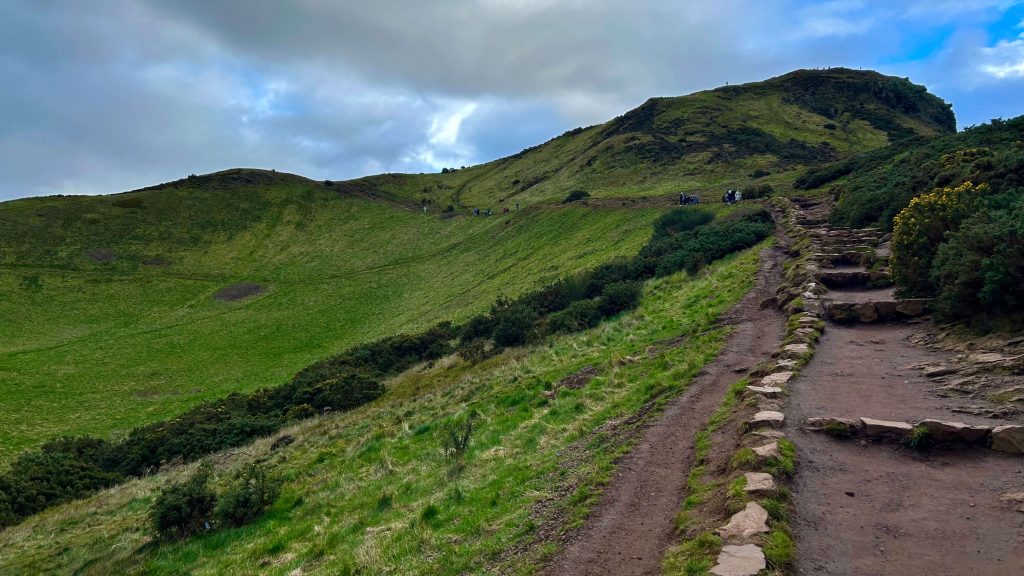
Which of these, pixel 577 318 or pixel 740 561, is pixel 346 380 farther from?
pixel 740 561

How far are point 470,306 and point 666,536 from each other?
112 feet

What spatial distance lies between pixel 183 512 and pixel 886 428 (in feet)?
47.3

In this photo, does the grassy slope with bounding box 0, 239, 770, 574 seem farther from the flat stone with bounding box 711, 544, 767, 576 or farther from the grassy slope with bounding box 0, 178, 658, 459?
the grassy slope with bounding box 0, 178, 658, 459

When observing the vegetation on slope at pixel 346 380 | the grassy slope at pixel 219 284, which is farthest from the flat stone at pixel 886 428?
the grassy slope at pixel 219 284

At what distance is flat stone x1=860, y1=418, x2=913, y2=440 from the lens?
8031mm

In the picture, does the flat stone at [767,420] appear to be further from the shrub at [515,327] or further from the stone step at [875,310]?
the shrub at [515,327]

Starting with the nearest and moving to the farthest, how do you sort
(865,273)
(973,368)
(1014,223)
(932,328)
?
(973,368)
(1014,223)
(932,328)
(865,273)

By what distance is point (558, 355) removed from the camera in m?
19.4

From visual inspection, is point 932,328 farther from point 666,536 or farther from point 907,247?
point 666,536

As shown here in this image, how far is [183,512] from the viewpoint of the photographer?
42.0ft

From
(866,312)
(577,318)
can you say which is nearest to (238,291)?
(577,318)

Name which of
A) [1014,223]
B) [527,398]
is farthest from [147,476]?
[1014,223]

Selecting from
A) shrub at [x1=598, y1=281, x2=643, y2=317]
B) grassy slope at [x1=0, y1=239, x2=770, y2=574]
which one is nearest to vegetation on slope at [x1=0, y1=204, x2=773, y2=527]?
shrub at [x1=598, y1=281, x2=643, y2=317]

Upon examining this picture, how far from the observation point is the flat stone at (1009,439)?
7.12 meters
